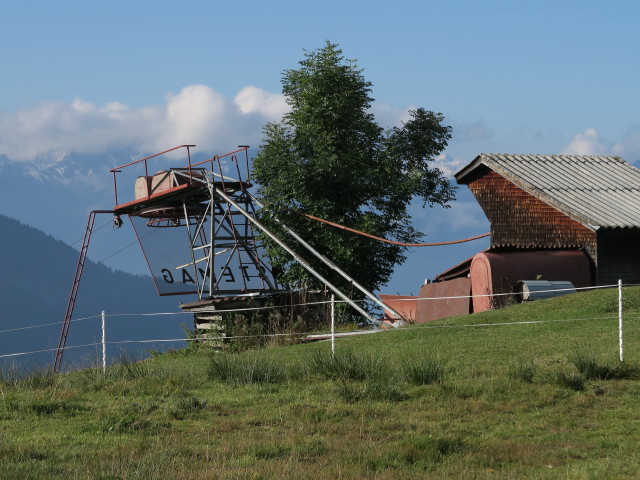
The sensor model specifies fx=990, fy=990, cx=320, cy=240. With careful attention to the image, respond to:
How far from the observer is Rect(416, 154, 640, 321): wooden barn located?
30000 mm

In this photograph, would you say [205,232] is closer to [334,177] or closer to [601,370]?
[334,177]

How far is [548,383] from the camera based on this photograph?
15227 mm

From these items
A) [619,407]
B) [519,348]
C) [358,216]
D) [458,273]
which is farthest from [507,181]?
[619,407]

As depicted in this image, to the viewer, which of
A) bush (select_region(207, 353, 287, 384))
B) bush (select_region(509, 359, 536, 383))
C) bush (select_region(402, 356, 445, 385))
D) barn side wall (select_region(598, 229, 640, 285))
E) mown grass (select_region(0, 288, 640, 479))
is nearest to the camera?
mown grass (select_region(0, 288, 640, 479))

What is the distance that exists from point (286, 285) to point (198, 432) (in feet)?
80.7

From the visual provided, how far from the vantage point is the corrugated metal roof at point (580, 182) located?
31234 mm

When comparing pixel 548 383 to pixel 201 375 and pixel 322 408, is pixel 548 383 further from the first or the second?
pixel 201 375

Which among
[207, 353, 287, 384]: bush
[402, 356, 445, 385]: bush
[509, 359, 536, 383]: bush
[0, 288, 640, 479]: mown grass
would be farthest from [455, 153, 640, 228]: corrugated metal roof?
[207, 353, 287, 384]: bush

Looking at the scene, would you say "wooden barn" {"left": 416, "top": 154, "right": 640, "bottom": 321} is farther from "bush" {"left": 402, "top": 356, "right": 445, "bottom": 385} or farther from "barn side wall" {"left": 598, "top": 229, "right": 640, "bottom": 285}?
"bush" {"left": 402, "top": 356, "right": 445, "bottom": 385}

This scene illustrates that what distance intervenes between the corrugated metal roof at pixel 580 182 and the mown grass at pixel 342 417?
1128 cm

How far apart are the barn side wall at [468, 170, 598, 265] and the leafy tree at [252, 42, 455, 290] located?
17.5 feet

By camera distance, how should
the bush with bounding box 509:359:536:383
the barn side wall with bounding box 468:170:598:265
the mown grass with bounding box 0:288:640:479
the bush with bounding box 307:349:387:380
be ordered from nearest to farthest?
the mown grass with bounding box 0:288:640:479, the bush with bounding box 509:359:536:383, the bush with bounding box 307:349:387:380, the barn side wall with bounding box 468:170:598:265

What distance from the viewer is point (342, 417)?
13344 millimetres

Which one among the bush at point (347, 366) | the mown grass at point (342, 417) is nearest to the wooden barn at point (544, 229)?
the mown grass at point (342, 417)
